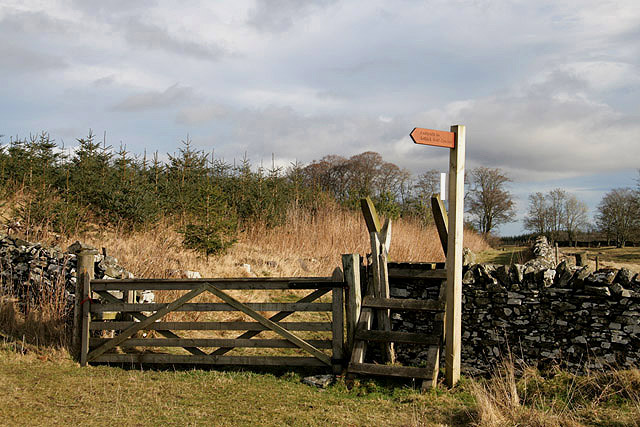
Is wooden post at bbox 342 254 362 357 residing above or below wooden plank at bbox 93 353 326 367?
above

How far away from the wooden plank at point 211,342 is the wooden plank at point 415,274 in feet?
4.33

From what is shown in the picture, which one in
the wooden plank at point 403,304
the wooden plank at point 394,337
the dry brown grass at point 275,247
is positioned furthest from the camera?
the dry brown grass at point 275,247

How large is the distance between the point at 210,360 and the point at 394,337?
100.0 inches

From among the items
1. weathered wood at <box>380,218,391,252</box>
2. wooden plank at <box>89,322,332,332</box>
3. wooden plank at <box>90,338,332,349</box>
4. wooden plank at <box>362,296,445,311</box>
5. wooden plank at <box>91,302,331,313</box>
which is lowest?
wooden plank at <box>90,338,332,349</box>

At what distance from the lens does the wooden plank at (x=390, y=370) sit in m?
6.19

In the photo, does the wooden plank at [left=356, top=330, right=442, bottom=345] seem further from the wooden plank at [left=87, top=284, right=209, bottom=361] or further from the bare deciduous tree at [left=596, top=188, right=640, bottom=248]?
the bare deciduous tree at [left=596, top=188, right=640, bottom=248]

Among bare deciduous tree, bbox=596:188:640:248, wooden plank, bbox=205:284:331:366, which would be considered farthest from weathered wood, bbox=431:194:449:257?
bare deciduous tree, bbox=596:188:640:248

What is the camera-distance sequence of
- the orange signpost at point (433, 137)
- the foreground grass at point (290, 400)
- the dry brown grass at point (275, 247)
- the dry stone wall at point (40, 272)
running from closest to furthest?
the foreground grass at point (290, 400) < the orange signpost at point (433, 137) < the dry stone wall at point (40, 272) < the dry brown grass at point (275, 247)

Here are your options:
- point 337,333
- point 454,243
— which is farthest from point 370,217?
point 337,333

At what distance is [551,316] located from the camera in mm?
6523

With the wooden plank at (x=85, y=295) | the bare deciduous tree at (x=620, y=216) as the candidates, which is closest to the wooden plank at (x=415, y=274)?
the wooden plank at (x=85, y=295)

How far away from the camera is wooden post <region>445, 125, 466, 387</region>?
6219mm

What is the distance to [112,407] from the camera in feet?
18.6

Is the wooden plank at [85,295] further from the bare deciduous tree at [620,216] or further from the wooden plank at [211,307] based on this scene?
the bare deciduous tree at [620,216]
